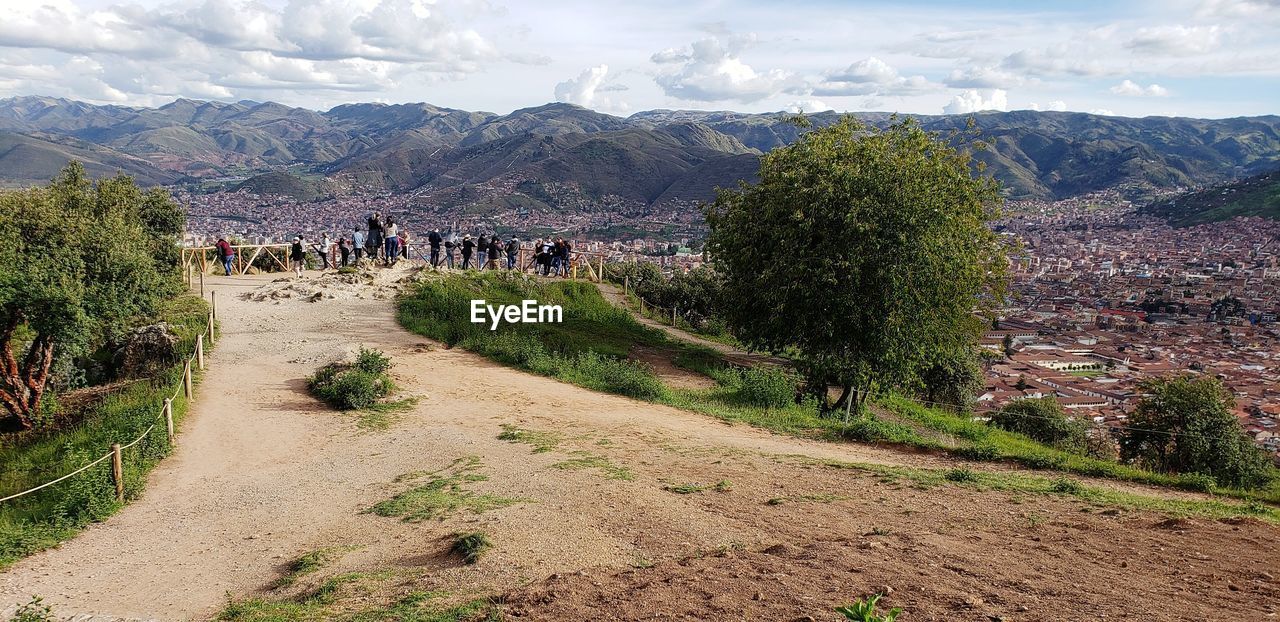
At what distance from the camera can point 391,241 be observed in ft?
95.0

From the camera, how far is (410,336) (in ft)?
69.9

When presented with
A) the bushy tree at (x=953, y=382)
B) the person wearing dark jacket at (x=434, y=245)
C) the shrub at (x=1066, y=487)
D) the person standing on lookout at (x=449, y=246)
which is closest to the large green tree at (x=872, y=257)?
the bushy tree at (x=953, y=382)

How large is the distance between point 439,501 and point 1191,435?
16.2 meters

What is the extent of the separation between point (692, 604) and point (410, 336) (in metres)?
16.4

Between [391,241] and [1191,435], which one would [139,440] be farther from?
[1191,435]

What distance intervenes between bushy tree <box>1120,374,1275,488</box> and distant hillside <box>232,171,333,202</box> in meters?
145

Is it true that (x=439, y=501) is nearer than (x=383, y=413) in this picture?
Yes

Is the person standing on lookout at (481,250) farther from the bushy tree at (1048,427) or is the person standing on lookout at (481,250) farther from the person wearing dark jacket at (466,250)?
the bushy tree at (1048,427)

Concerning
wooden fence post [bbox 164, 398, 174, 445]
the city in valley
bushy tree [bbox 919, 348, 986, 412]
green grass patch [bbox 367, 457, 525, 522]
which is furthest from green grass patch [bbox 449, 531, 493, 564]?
bushy tree [bbox 919, 348, 986, 412]

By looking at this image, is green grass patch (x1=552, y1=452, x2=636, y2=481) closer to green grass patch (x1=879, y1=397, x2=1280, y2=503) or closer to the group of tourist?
green grass patch (x1=879, y1=397, x2=1280, y2=503)

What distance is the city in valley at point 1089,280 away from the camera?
109 feet

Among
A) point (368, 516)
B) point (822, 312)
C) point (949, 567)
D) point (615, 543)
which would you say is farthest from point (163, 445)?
point (822, 312)

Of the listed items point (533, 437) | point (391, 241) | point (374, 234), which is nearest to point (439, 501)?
point (533, 437)

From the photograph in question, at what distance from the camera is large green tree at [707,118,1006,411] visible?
1697 centimetres
